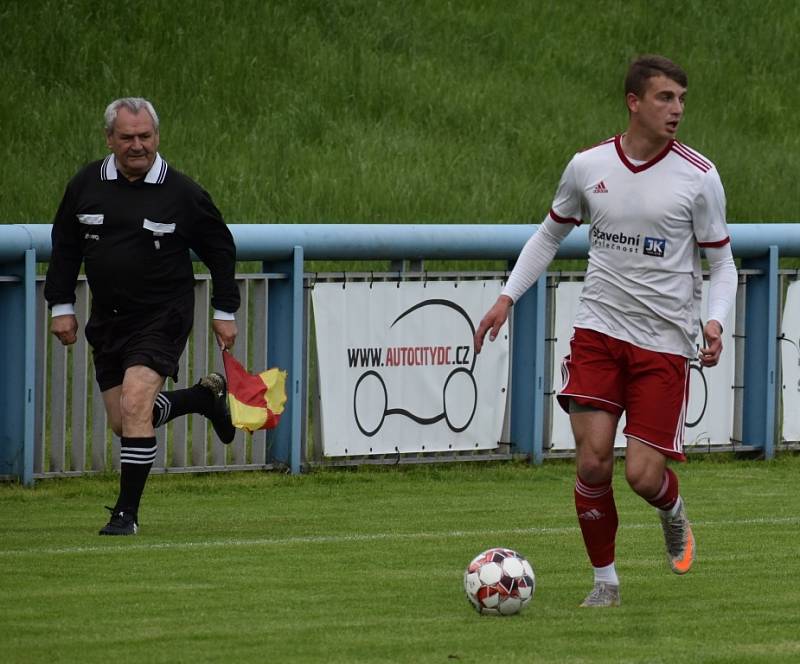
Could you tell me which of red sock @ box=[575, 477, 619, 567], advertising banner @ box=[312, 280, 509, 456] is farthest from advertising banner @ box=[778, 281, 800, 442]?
red sock @ box=[575, 477, 619, 567]

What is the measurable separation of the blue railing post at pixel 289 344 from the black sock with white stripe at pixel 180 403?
190cm

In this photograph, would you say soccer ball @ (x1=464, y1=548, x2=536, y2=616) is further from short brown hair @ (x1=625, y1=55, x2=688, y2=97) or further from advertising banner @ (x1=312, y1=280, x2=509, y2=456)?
advertising banner @ (x1=312, y1=280, x2=509, y2=456)

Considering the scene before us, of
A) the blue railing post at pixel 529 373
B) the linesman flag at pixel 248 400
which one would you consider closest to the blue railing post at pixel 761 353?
the blue railing post at pixel 529 373

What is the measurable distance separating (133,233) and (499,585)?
126 inches

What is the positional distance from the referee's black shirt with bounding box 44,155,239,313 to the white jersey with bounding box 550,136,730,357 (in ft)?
8.89

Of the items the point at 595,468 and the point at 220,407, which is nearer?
the point at 595,468

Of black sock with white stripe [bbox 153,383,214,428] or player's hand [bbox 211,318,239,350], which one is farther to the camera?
black sock with white stripe [bbox 153,383,214,428]

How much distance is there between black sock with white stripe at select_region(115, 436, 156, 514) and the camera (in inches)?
363

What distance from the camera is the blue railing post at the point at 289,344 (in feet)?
39.3

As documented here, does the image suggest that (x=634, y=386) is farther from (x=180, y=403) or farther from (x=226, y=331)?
(x=180, y=403)

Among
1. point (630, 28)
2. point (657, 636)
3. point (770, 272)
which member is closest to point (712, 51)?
point (630, 28)

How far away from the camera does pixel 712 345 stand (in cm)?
688

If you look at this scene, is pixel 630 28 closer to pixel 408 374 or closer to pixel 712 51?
pixel 712 51

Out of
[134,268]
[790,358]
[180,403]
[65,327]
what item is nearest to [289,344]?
[180,403]
